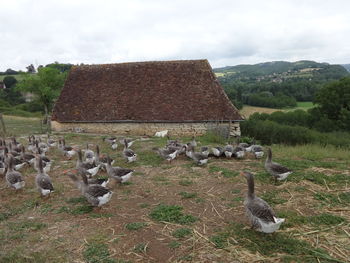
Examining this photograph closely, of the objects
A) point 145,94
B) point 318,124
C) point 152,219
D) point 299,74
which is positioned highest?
point 299,74

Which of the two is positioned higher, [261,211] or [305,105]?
[261,211]

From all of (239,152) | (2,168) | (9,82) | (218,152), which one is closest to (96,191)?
(2,168)

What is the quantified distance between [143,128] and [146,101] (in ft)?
8.15

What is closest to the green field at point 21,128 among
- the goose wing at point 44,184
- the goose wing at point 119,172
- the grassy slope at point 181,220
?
the grassy slope at point 181,220

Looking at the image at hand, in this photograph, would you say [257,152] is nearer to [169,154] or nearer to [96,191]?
[169,154]

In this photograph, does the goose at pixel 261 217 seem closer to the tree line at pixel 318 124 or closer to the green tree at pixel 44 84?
the tree line at pixel 318 124

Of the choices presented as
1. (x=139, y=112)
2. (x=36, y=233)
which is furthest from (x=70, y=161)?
(x=139, y=112)

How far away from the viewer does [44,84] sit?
32.4 metres

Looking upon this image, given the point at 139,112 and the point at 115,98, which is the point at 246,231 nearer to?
the point at 139,112

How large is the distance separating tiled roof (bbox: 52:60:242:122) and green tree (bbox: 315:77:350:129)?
21083 millimetres

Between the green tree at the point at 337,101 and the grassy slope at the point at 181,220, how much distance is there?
28.5 meters

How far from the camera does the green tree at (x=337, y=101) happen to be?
34906 mm

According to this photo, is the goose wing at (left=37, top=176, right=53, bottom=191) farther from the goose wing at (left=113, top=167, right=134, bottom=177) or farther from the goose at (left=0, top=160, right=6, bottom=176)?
the goose at (left=0, top=160, right=6, bottom=176)

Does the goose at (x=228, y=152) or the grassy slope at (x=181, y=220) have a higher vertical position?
the goose at (x=228, y=152)
